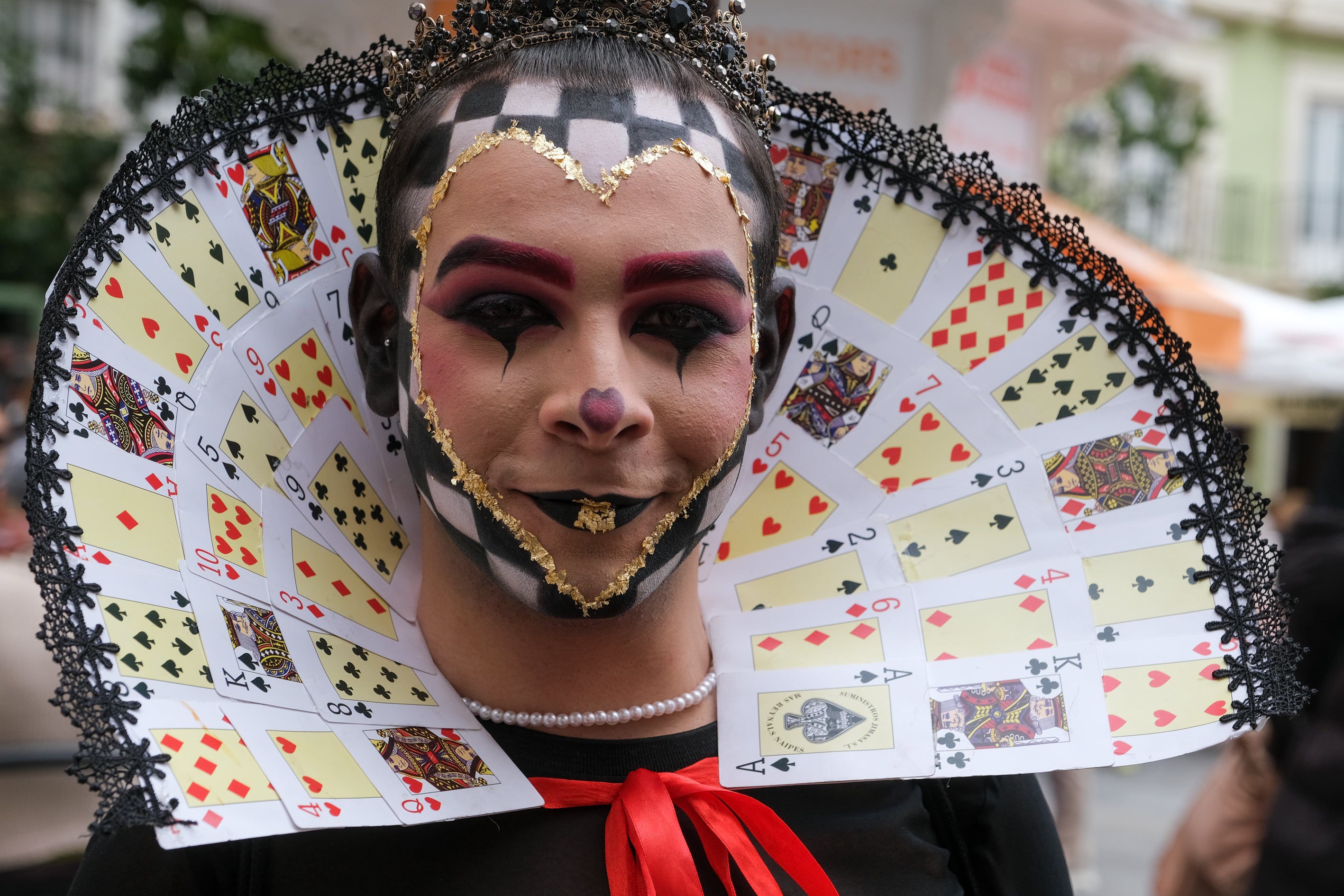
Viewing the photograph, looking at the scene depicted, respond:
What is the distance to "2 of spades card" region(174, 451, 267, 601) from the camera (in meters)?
1.49

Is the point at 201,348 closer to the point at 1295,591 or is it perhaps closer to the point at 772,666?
the point at 772,666

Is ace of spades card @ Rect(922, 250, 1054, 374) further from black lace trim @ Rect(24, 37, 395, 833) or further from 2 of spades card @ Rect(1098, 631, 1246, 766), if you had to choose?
black lace trim @ Rect(24, 37, 395, 833)

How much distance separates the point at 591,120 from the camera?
1.48 m

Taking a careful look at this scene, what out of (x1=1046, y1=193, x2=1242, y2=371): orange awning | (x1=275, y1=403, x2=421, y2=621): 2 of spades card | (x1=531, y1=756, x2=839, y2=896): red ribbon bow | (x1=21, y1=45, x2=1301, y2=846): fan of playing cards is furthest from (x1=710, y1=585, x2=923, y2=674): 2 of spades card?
(x1=1046, y1=193, x2=1242, y2=371): orange awning

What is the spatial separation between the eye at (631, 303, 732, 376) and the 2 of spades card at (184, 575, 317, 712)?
1.87 ft

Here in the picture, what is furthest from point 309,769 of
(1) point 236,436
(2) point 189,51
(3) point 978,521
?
(2) point 189,51

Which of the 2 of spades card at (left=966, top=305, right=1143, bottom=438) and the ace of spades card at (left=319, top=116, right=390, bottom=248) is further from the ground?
the ace of spades card at (left=319, top=116, right=390, bottom=248)

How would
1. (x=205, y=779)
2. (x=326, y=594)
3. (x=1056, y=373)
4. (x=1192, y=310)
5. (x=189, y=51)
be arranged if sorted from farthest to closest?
1. (x=189, y=51)
2. (x=1192, y=310)
3. (x=1056, y=373)
4. (x=326, y=594)
5. (x=205, y=779)

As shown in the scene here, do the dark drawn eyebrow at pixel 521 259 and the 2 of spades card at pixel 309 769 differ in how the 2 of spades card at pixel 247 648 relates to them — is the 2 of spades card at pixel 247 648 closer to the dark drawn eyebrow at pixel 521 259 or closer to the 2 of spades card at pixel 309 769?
the 2 of spades card at pixel 309 769

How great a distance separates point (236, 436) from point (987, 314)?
1085 millimetres

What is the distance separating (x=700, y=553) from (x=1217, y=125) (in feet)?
50.5

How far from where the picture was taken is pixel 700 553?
72.0 inches

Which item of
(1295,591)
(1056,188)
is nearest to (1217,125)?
(1056,188)

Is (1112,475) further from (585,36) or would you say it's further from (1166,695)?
(585,36)
